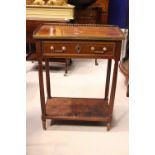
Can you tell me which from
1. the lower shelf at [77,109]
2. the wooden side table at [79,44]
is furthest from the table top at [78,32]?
the lower shelf at [77,109]

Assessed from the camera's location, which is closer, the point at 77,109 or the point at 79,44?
the point at 79,44

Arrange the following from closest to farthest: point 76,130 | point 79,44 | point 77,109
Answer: point 79,44 < point 76,130 < point 77,109

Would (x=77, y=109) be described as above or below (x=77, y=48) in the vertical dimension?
below

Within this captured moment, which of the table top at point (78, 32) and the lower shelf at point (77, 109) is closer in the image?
the table top at point (78, 32)

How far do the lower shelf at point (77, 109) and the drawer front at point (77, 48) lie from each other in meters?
0.49

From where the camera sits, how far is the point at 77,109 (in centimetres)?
212

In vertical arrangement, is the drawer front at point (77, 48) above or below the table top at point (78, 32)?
below

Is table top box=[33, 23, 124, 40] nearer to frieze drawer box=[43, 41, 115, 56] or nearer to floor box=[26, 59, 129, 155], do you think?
frieze drawer box=[43, 41, 115, 56]

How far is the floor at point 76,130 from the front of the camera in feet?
5.83

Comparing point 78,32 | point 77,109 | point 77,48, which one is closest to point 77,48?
point 77,48

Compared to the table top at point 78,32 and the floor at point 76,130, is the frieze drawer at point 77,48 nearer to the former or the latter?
the table top at point 78,32

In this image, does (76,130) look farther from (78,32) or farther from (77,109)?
(78,32)
